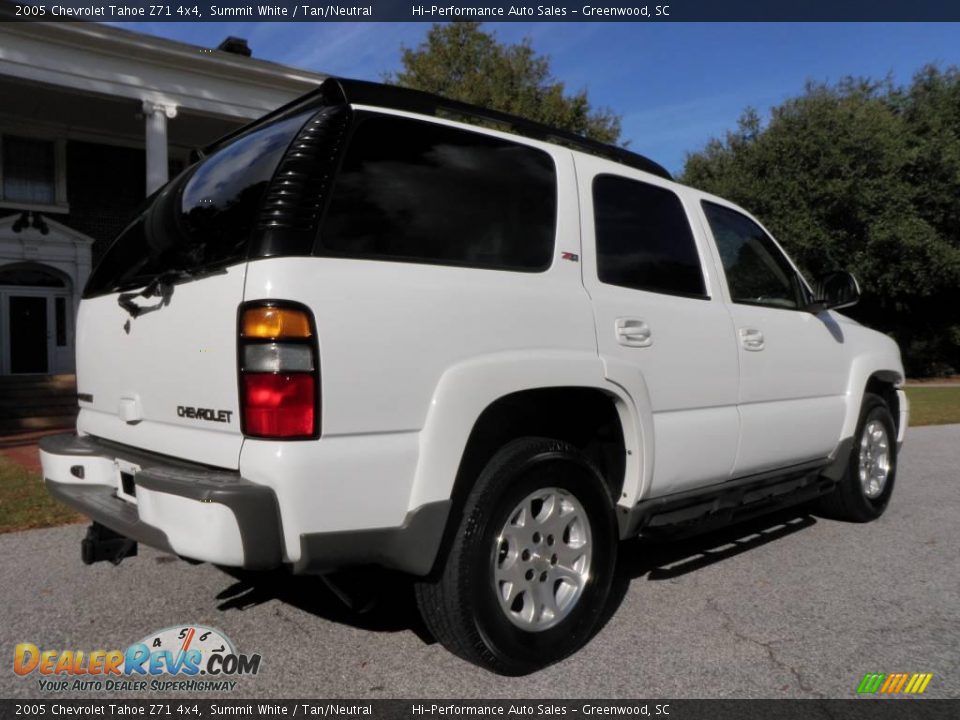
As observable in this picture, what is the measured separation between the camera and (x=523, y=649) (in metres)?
2.85

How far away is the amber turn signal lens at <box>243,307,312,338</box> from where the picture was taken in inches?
91.7

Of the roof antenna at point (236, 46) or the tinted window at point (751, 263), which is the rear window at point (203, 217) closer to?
the tinted window at point (751, 263)

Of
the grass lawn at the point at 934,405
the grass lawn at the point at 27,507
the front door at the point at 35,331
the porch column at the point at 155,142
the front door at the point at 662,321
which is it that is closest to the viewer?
the front door at the point at 662,321

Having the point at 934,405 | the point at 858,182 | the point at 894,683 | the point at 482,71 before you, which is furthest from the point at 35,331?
the point at 858,182

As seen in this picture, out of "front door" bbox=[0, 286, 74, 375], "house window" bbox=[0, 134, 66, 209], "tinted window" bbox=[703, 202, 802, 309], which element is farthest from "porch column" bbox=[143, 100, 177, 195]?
"tinted window" bbox=[703, 202, 802, 309]

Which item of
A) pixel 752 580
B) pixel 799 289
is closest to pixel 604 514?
pixel 752 580

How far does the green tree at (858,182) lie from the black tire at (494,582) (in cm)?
1816

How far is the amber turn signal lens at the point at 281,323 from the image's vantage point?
7.64 feet

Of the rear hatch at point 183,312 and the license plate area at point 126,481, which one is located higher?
the rear hatch at point 183,312

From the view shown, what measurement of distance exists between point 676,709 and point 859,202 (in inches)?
776

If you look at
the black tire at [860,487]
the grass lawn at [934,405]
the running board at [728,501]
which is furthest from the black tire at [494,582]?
the grass lawn at [934,405]

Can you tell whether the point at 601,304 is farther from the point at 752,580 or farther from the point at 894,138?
the point at 894,138

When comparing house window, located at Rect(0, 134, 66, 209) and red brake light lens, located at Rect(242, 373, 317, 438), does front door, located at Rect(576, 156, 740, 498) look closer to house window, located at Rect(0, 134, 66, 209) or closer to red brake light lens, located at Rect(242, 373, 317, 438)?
red brake light lens, located at Rect(242, 373, 317, 438)

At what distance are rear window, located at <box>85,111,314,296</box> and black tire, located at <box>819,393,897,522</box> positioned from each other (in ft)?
12.9
